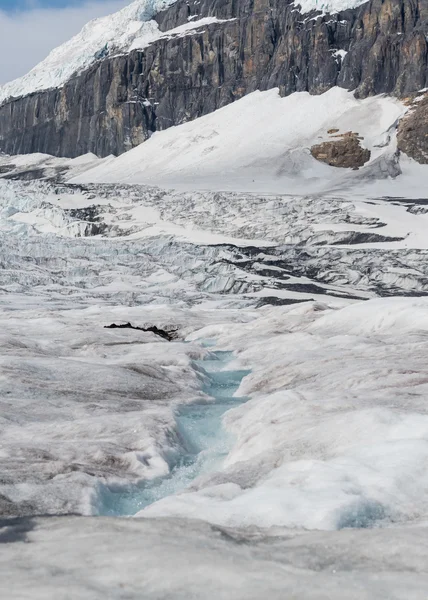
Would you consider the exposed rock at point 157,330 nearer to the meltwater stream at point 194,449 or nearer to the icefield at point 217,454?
the icefield at point 217,454

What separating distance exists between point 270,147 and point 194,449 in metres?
158

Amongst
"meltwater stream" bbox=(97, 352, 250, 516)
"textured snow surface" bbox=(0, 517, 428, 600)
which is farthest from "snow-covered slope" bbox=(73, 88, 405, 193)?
"textured snow surface" bbox=(0, 517, 428, 600)

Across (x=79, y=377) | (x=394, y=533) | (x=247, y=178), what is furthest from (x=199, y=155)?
Result: (x=394, y=533)

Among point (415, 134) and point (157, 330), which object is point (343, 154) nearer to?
point (415, 134)

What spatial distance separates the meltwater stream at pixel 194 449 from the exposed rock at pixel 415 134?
14243 centimetres

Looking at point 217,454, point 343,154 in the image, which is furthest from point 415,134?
point 217,454

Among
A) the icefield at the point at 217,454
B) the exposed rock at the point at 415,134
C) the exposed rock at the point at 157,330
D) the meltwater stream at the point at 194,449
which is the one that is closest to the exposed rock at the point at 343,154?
the exposed rock at the point at 415,134

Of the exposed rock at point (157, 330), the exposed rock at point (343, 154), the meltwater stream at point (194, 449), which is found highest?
the exposed rock at point (343, 154)

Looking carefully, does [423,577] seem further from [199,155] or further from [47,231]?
[199,155]

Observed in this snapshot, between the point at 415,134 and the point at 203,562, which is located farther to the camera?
the point at 415,134

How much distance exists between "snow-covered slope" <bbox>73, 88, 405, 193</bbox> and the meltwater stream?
4605 inches

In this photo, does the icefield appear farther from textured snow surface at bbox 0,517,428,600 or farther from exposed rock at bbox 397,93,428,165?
exposed rock at bbox 397,93,428,165

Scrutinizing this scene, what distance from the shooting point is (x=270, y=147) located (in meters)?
170

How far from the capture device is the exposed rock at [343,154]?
16012cm
